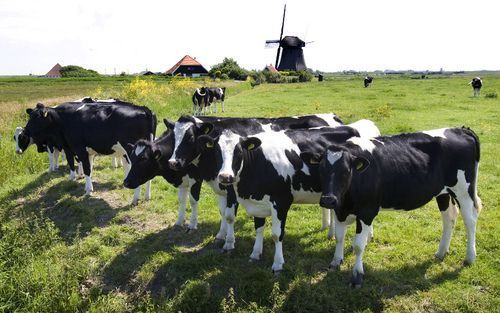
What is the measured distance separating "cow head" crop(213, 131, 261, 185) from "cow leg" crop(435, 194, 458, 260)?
2.93 meters

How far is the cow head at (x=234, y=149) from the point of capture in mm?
5617

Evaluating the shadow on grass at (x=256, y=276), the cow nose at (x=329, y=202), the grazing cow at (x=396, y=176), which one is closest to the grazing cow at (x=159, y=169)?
the shadow on grass at (x=256, y=276)

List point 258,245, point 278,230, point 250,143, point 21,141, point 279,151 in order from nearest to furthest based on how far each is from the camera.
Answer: point 250,143
point 278,230
point 279,151
point 258,245
point 21,141

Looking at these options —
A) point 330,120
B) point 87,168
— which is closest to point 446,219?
point 330,120

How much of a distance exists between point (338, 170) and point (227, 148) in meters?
1.57

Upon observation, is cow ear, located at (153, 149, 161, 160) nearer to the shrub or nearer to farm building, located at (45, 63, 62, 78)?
the shrub

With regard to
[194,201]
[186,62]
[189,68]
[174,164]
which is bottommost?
[194,201]

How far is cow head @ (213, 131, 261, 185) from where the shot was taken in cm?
562

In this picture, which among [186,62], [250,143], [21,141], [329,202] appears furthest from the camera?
[186,62]

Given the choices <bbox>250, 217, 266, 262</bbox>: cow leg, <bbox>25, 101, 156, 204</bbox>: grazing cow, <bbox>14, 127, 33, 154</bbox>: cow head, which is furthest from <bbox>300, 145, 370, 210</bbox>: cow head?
<bbox>14, 127, 33, 154</bbox>: cow head

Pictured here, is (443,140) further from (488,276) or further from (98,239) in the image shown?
(98,239)

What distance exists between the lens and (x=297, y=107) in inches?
990

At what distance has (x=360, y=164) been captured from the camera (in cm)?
509

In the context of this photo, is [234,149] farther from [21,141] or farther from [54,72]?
[54,72]
